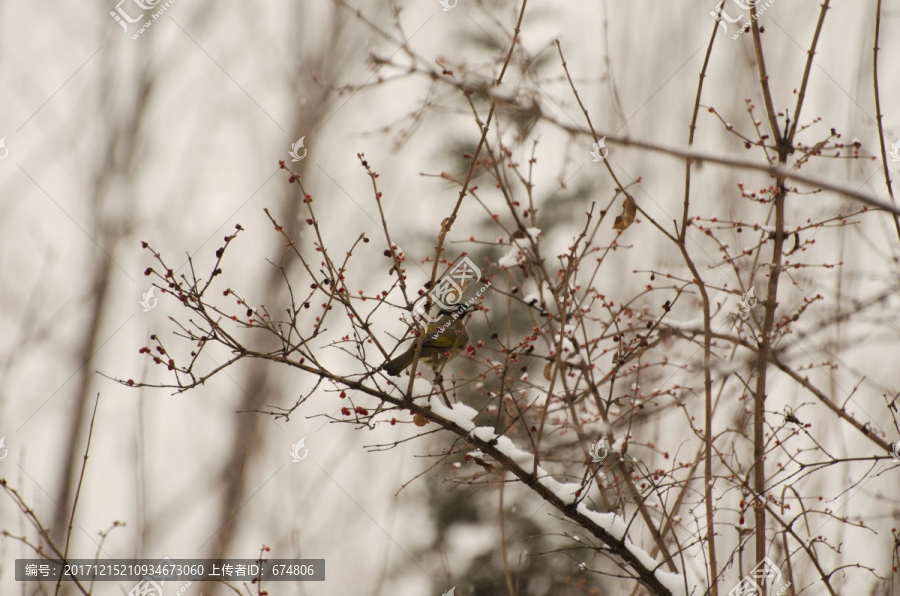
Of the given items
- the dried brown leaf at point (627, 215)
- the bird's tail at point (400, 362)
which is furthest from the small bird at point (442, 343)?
the dried brown leaf at point (627, 215)

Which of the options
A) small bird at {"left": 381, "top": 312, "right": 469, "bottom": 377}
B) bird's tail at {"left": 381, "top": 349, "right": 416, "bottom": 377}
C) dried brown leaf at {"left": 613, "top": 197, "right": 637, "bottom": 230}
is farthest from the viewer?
small bird at {"left": 381, "top": 312, "right": 469, "bottom": 377}

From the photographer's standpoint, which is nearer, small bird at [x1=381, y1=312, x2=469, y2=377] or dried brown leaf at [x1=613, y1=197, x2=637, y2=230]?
dried brown leaf at [x1=613, y1=197, x2=637, y2=230]

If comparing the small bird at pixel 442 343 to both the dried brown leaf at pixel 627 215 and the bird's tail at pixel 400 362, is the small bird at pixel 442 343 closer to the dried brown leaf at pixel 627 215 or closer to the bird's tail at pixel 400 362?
the bird's tail at pixel 400 362

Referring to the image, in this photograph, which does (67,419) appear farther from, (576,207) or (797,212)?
(797,212)

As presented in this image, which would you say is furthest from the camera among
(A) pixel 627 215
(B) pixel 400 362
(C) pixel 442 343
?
(C) pixel 442 343

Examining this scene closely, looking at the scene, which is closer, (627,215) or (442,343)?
(627,215)

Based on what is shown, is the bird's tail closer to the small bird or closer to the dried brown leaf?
the small bird

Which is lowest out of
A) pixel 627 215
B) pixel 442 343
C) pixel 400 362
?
pixel 400 362

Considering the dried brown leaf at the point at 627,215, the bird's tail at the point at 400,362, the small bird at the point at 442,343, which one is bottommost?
the bird's tail at the point at 400,362

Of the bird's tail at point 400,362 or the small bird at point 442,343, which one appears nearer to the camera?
the bird's tail at point 400,362

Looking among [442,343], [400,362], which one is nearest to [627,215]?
[400,362]

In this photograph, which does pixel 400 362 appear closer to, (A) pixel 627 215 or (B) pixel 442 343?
(B) pixel 442 343

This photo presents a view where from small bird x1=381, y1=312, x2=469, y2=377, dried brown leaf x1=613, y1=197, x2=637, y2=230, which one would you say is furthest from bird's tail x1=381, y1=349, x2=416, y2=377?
dried brown leaf x1=613, y1=197, x2=637, y2=230

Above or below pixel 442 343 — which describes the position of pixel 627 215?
below
